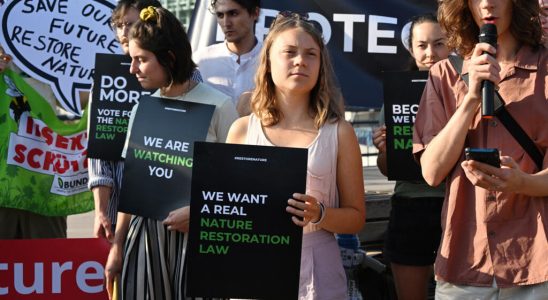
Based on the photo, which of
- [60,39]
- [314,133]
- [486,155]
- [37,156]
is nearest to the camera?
[486,155]

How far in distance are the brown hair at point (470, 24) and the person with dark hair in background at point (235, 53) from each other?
1.93 meters

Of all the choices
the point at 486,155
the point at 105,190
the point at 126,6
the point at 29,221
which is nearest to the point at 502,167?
the point at 486,155

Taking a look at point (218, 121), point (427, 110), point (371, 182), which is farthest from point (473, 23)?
point (371, 182)

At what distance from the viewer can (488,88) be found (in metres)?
2.72

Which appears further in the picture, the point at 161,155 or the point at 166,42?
the point at 166,42

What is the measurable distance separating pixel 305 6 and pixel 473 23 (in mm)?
3151

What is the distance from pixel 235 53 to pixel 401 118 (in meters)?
1.09

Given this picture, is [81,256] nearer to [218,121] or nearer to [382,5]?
[218,121]

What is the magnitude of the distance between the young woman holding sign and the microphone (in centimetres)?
80

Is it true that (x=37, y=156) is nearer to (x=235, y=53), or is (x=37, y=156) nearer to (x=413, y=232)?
(x=235, y=53)

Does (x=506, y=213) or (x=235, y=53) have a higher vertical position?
(x=235, y=53)

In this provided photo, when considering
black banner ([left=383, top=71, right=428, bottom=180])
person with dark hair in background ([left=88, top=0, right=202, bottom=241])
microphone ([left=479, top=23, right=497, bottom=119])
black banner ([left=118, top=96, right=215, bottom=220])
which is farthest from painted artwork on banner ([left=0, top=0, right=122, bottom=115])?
microphone ([left=479, top=23, right=497, bottom=119])

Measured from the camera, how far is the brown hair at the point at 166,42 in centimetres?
409

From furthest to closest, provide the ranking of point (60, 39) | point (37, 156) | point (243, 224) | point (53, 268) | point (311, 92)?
point (60, 39), point (37, 156), point (53, 268), point (311, 92), point (243, 224)
